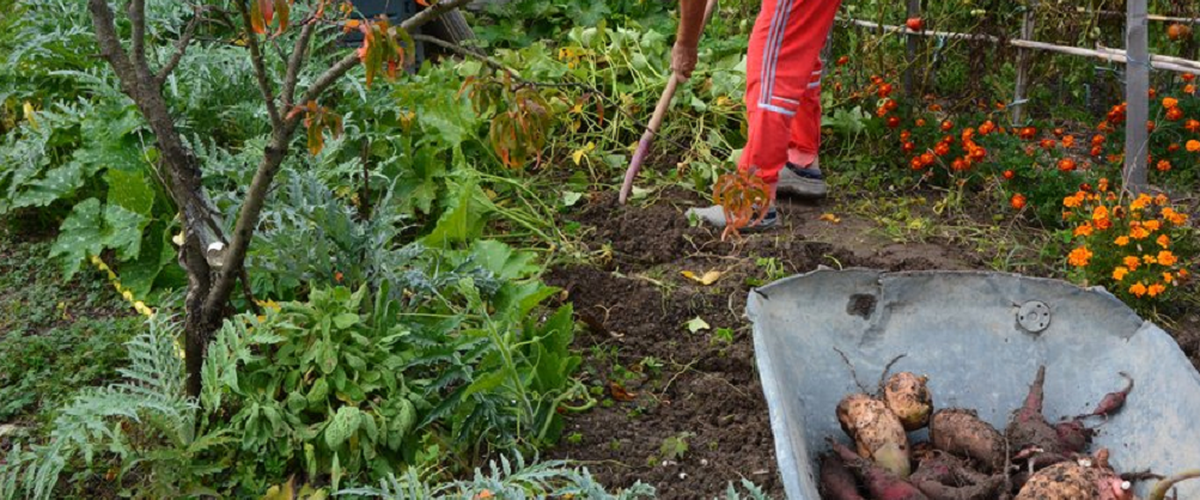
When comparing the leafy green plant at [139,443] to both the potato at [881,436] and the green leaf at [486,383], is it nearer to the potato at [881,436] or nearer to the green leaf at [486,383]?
the green leaf at [486,383]

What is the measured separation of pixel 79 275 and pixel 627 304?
1761mm

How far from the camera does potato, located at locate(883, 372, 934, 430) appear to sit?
2.34m

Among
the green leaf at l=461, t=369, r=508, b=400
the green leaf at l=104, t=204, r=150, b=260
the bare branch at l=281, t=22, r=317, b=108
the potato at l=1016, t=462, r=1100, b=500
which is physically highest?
the bare branch at l=281, t=22, r=317, b=108

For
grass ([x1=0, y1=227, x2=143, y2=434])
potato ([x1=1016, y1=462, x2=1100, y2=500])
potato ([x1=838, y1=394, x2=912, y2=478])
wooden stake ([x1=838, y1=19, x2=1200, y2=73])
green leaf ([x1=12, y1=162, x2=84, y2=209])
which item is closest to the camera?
potato ([x1=1016, y1=462, x2=1100, y2=500])

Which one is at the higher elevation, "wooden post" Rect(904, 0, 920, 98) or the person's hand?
the person's hand

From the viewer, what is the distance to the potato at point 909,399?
234 centimetres

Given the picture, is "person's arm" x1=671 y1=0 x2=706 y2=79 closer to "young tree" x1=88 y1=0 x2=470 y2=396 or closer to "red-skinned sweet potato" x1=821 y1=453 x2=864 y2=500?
"young tree" x1=88 y1=0 x2=470 y2=396

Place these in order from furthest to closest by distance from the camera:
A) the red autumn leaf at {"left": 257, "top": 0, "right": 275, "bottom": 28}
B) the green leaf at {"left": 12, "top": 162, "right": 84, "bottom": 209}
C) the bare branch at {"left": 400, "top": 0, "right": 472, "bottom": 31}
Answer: the green leaf at {"left": 12, "top": 162, "right": 84, "bottom": 209}
the bare branch at {"left": 400, "top": 0, "right": 472, "bottom": 31}
the red autumn leaf at {"left": 257, "top": 0, "right": 275, "bottom": 28}

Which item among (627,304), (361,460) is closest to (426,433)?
(361,460)

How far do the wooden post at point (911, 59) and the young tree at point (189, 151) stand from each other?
3.17m

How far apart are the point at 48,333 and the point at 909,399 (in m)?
2.44

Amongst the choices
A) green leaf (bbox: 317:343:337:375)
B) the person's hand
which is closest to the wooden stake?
the person's hand

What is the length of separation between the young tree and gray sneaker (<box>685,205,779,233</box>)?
178 centimetres

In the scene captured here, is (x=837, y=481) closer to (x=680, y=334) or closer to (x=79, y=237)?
(x=680, y=334)
